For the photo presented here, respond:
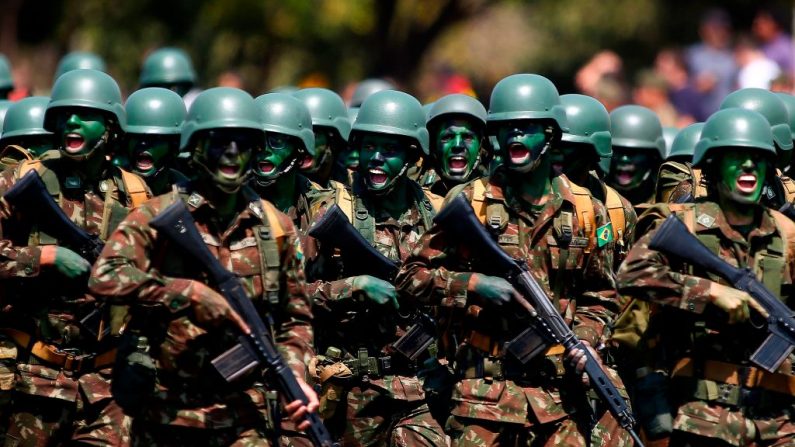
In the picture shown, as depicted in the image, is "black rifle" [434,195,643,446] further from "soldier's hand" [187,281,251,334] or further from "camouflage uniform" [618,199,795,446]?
"soldier's hand" [187,281,251,334]

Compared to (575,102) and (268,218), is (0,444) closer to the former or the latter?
(268,218)

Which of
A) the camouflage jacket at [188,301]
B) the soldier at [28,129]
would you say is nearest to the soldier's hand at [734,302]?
the camouflage jacket at [188,301]

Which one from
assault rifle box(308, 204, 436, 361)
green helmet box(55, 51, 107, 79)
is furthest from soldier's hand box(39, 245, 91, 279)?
green helmet box(55, 51, 107, 79)

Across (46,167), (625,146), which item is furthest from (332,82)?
(46,167)

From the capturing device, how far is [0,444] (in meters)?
10.1

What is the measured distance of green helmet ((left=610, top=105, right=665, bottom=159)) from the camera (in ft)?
40.9

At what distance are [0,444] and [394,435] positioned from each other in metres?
2.36

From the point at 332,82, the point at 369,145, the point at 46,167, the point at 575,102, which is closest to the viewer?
the point at 46,167

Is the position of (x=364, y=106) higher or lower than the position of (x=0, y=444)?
higher

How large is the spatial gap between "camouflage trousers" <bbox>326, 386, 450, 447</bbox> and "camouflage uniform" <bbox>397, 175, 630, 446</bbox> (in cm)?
80

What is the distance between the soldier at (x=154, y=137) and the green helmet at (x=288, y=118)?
75 cm

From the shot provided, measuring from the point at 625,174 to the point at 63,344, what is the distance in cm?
454

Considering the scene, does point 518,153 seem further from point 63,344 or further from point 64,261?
point 63,344

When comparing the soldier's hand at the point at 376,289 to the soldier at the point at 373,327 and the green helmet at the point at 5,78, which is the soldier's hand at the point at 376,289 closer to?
the soldier at the point at 373,327
